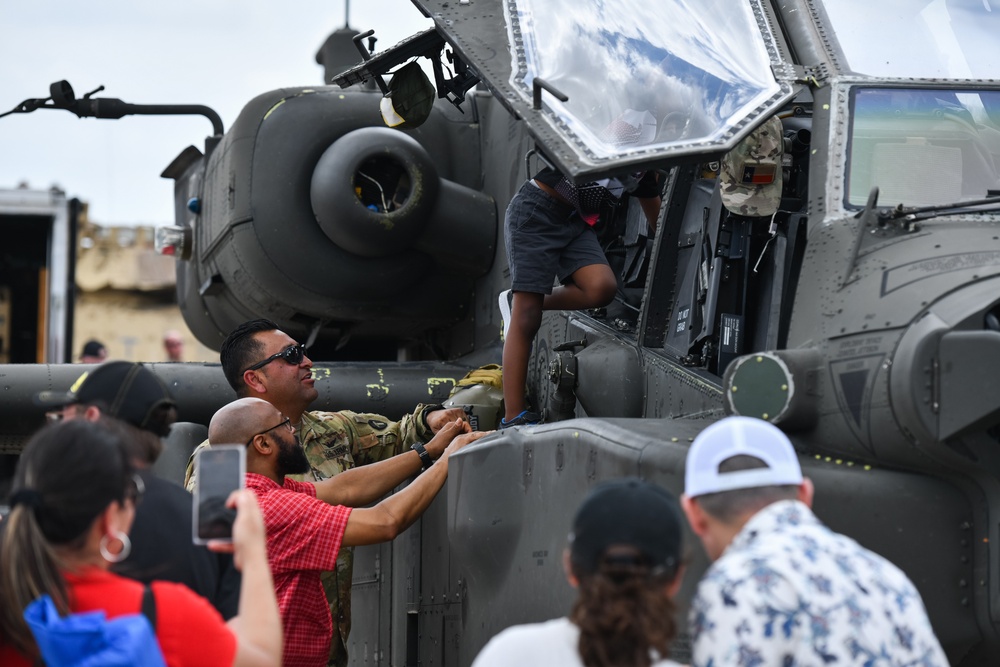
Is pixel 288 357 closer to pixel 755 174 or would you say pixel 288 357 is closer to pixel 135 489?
pixel 755 174

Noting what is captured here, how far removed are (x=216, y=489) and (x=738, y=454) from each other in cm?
105

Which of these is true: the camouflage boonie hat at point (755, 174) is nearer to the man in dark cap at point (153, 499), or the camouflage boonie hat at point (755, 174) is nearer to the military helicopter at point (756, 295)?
A: the military helicopter at point (756, 295)

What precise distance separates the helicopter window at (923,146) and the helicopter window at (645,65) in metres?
0.35

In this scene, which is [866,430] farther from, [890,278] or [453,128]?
[453,128]

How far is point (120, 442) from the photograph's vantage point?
2.82 metres

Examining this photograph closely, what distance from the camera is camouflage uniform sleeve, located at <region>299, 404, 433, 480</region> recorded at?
18.9 feet

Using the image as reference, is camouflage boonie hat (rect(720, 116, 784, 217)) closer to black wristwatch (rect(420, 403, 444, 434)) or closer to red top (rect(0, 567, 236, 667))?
black wristwatch (rect(420, 403, 444, 434))

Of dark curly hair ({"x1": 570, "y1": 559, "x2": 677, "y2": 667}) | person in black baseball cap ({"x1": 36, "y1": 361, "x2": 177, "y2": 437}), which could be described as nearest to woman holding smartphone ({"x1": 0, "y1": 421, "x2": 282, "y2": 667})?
person in black baseball cap ({"x1": 36, "y1": 361, "x2": 177, "y2": 437})

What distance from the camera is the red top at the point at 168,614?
107 inches

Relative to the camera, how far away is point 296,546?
14.8ft

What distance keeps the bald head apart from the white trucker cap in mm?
2110

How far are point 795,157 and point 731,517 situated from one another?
224 centimetres

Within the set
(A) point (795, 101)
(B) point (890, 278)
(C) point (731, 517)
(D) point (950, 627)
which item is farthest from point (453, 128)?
(C) point (731, 517)

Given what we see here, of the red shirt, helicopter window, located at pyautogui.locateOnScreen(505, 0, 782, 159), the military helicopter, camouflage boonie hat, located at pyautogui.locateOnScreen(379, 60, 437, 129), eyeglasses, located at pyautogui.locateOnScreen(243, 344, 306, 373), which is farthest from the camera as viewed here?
camouflage boonie hat, located at pyautogui.locateOnScreen(379, 60, 437, 129)
